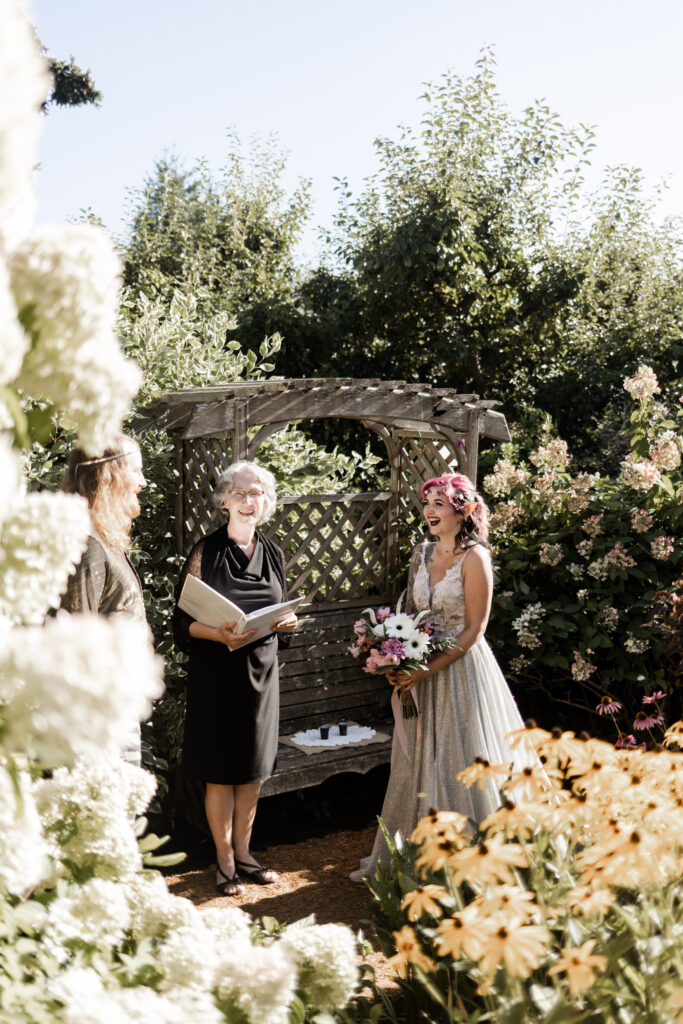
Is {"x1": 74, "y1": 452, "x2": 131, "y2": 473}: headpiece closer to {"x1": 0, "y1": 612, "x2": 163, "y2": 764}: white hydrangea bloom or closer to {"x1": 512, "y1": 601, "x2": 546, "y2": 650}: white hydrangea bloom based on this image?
{"x1": 0, "y1": 612, "x2": 163, "y2": 764}: white hydrangea bloom

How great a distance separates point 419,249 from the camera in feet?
31.6

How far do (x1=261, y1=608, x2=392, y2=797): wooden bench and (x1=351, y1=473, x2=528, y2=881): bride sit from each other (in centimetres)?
105

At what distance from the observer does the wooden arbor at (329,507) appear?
4676mm

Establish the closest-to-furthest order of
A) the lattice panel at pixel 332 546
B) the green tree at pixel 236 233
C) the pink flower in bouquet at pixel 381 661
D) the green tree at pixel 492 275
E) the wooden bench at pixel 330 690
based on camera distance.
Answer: the pink flower in bouquet at pixel 381 661
the wooden bench at pixel 330 690
the lattice panel at pixel 332 546
the green tree at pixel 492 275
the green tree at pixel 236 233

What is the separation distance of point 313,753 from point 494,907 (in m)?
3.67

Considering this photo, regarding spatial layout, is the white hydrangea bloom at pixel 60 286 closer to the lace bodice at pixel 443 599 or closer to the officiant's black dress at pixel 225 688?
the lace bodice at pixel 443 599

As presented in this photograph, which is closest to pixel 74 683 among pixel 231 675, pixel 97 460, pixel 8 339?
pixel 8 339


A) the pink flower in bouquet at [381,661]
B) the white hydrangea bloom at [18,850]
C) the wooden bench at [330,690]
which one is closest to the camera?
the white hydrangea bloom at [18,850]

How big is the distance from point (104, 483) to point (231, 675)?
1.55 meters

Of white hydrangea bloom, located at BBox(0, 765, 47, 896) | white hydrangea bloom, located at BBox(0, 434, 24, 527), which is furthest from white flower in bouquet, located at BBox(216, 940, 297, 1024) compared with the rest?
white hydrangea bloom, located at BBox(0, 434, 24, 527)

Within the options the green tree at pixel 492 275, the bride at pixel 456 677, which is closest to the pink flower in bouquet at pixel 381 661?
the bride at pixel 456 677

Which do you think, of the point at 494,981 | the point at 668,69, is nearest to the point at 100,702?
the point at 494,981

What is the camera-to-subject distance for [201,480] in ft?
15.8

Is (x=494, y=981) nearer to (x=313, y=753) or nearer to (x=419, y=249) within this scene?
(x=313, y=753)
